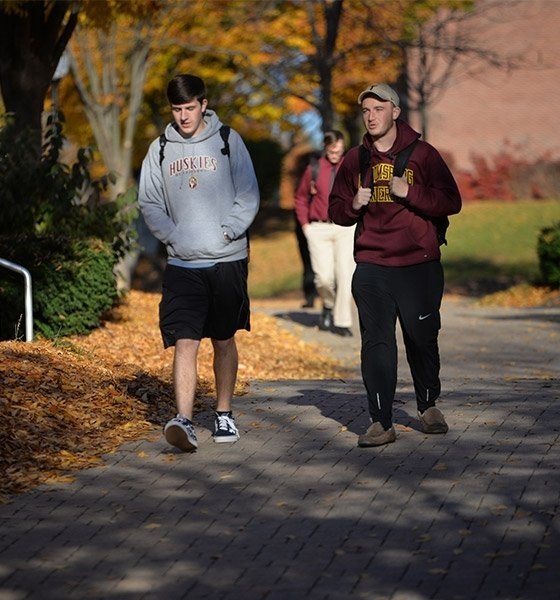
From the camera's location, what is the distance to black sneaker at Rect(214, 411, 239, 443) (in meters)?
7.45

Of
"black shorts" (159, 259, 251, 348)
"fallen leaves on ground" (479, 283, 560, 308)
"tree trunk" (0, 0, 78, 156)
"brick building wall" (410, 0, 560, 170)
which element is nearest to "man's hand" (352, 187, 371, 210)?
"black shorts" (159, 259, 251, 348)

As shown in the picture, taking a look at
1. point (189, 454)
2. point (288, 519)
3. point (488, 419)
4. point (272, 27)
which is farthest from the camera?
point (272, 27)

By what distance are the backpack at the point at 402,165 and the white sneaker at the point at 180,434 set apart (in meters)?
1.61

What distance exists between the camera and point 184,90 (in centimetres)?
707

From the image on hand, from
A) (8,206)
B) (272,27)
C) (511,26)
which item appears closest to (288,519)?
(8,206)

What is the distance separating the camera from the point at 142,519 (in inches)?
234

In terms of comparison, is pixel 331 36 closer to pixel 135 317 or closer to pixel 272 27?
pixel 272 27

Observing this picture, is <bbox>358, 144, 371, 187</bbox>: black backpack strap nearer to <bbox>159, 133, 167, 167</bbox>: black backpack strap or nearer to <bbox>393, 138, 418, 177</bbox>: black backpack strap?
<bbox>393, 138, 418, 177</bbox>: black backpack strap

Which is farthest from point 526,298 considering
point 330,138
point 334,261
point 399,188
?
point 399,188

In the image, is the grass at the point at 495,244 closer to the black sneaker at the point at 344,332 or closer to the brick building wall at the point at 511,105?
the brick building wall at the point at 511,105

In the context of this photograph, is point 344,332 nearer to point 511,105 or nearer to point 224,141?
point 224,141

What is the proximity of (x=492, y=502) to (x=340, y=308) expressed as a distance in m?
8.19

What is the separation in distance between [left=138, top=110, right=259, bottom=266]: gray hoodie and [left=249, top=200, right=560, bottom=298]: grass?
1784 centimetres

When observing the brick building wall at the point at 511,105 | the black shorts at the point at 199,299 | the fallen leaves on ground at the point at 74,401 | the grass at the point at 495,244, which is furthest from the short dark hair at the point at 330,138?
the brick building wall at the point at 511,105
